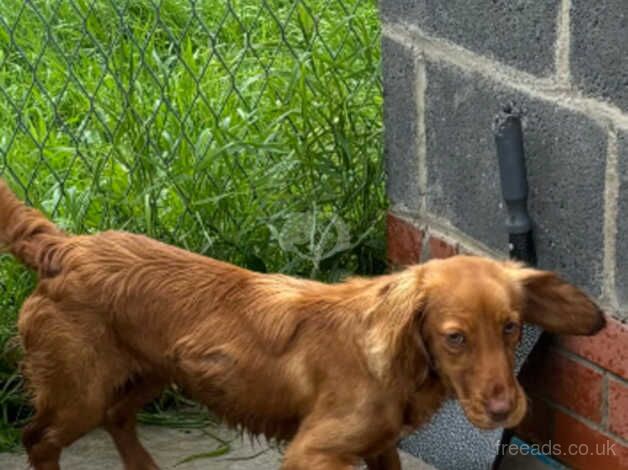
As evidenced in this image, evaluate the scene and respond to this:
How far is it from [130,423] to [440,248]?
102 centimetres

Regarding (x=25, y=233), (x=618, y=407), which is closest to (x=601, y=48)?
(x=618, y=407)

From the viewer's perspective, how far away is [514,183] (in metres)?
4.10

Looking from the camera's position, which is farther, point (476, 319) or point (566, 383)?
point (566, 383)

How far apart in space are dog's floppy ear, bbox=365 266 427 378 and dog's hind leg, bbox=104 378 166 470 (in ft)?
2.49

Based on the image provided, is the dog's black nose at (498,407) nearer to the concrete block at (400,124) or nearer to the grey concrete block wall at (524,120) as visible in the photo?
the grey concrete block wall at (524,120)

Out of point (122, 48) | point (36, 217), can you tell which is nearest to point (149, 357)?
point (36, 217)

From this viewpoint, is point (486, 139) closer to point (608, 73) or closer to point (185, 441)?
point (608, 73)

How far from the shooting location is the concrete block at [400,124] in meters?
4.63

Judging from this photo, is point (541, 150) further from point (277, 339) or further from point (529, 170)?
point (277, 339)

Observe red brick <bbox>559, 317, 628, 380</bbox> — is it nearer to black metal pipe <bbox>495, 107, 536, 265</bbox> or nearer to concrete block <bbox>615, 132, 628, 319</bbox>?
concrete block <bbox>615, 132, 628, 319</bbox>

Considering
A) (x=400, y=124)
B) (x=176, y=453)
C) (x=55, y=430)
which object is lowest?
(x=176, y=453)

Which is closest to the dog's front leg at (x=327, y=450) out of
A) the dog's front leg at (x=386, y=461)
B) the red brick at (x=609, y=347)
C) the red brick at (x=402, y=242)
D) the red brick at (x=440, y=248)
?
the dog's front leg at (x=386, y=461)

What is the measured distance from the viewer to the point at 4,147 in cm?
555

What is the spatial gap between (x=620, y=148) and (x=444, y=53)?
2.52 ft
